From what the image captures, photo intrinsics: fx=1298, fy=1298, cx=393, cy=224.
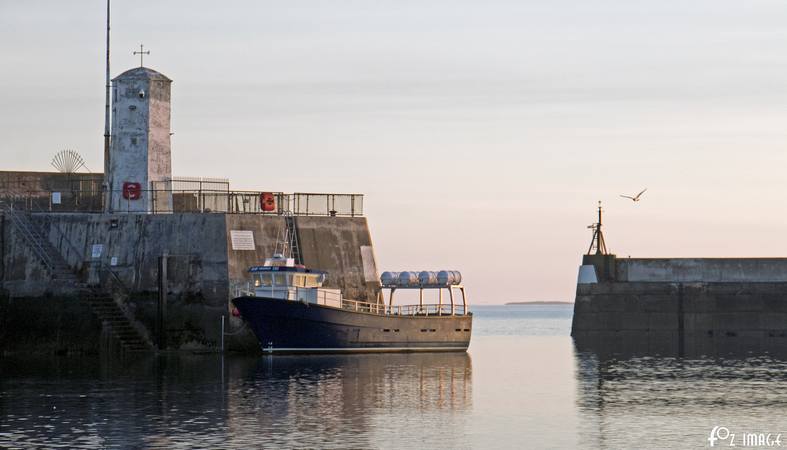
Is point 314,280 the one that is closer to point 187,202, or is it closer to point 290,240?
point 290,240

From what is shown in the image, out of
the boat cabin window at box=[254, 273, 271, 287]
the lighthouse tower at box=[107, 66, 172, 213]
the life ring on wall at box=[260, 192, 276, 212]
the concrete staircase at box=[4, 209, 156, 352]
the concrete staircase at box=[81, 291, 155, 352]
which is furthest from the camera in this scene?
the life ring on wall at box=[260, 192, 276, 212]

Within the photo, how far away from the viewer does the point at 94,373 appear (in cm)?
4588

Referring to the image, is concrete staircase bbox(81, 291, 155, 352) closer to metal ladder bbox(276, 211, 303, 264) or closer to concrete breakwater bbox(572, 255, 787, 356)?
metal ladder bbox(276, 211, 303, 264)

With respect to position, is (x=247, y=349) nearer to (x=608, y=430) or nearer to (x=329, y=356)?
(x=329, y=356)

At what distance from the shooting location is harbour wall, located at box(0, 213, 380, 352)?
55.2 m

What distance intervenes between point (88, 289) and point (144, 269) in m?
2.56

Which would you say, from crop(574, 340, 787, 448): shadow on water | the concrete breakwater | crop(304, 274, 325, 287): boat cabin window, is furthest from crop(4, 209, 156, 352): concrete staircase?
the concrete breakwater

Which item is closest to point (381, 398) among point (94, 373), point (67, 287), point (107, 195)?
point (94, 373)

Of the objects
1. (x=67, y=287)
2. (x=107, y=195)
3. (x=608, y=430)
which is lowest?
(x=608, y=430)

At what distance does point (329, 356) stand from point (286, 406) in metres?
19.0

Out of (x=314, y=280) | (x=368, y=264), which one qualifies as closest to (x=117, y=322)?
(x=314, y=280)

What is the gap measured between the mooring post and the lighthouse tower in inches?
151

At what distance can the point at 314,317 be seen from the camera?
5291 cm

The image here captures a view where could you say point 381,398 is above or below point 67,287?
below
